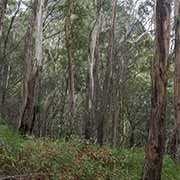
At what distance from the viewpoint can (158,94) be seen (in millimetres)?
7785

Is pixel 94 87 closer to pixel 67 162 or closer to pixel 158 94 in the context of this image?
pixel 67 162

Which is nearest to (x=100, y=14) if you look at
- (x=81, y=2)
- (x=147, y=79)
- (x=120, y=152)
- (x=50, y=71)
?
(x=81, y=2)

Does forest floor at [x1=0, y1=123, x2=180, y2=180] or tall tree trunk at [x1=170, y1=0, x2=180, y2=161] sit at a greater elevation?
tall tree trunk at [x1=170, y1=0, x2=180, y2=161]

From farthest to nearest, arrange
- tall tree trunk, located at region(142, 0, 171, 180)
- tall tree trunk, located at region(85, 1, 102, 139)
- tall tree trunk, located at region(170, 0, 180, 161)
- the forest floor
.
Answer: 1. tall tree trunk, located at region(85, 1, 102, 139)
2. tall tree trunk, located at region(170, 0, 180, 161)
3. tall tree trunk, located at region(142, 0, 171, 180)
4. the forest floor

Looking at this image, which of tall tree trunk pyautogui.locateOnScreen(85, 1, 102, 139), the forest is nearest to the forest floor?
the forest

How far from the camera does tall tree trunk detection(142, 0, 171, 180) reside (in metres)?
7.80

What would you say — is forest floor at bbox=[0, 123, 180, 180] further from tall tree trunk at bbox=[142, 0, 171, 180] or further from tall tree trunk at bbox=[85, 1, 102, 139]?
tall tree trunk at bbox=[85, 1, 102, 139]

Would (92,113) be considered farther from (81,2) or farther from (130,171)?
(130,171)

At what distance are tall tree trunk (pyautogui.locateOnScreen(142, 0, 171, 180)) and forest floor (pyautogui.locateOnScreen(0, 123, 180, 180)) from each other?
3.87 ft

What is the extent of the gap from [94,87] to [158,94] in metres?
14.8

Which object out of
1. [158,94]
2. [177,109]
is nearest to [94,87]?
[177,109]

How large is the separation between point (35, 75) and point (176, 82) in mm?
5001

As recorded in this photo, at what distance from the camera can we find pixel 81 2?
927 inches

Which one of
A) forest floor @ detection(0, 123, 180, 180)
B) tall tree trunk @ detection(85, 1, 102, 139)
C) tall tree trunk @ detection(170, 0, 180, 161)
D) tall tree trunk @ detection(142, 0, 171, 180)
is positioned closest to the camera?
forest floor @ detection(0, 123, 180, 180)
